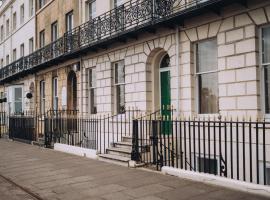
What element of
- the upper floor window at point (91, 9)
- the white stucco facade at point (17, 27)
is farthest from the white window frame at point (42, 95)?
the upper floor window at point (91, 9)

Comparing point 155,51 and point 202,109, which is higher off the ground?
point 155,51

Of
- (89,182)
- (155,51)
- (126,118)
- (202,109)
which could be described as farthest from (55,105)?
(89,182)

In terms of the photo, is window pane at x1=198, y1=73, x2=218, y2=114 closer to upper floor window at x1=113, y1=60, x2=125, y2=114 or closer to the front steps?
the front steps

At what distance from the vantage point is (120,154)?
11094mm

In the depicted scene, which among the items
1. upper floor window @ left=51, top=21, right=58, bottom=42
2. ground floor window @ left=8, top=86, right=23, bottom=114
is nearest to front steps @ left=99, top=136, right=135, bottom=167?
upper floor window @ left=51, top=21, right=58, bottom=42

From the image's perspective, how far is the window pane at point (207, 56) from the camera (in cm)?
1054

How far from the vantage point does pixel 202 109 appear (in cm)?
1098

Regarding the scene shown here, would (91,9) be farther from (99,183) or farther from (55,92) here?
(99,183)

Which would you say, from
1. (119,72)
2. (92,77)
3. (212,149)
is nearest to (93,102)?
(92,77)

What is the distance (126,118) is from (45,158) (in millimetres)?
3318

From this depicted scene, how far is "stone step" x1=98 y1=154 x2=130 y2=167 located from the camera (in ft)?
33.5

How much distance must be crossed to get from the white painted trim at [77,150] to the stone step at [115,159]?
0.45 metres

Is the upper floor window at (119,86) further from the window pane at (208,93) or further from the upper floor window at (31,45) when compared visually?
the upper floor window at (31,45)

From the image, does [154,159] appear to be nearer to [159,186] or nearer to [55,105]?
[159,186]
